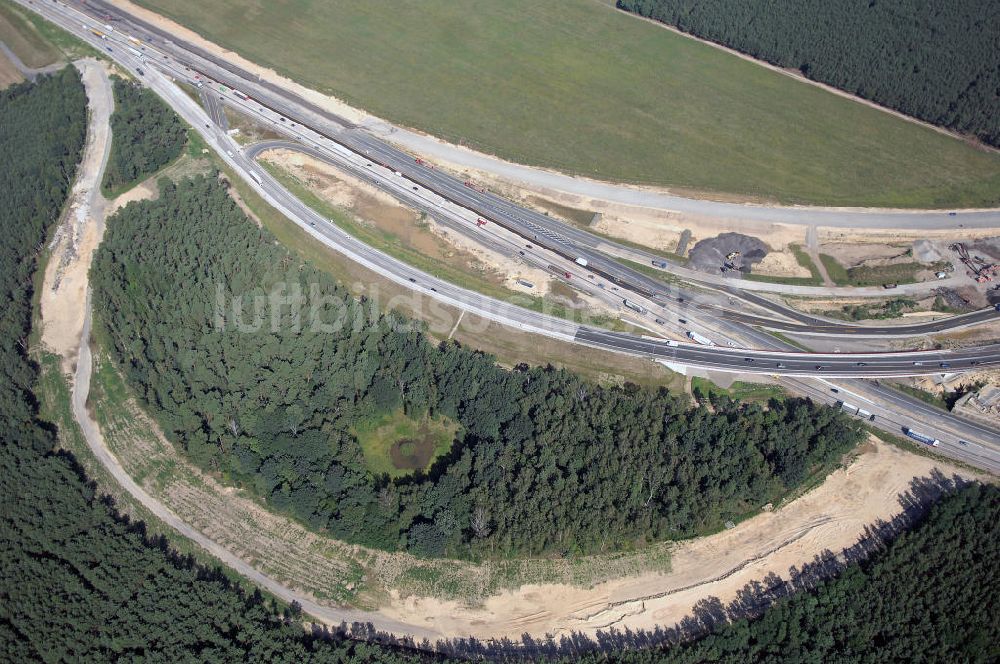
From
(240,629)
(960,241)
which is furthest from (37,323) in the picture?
(960,241)

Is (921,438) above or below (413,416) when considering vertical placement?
above

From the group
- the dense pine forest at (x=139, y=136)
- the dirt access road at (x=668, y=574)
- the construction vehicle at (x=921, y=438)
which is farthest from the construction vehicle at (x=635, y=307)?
the dense pine forest at (x=139, y=136)

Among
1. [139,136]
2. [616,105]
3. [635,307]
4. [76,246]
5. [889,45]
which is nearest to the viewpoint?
[635,307]

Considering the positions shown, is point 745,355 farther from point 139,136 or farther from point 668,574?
point 139,136

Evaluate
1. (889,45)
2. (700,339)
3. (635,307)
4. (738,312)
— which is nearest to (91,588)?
(635,307)

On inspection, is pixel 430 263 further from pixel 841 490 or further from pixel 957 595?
pixel 957 595

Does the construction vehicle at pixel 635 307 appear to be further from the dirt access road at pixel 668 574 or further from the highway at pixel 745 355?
the dirt access road at pixel 668 574

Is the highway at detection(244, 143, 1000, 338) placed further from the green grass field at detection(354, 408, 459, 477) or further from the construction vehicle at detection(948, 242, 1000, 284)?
the green grass field at detection(354, 408, 459, 477)
